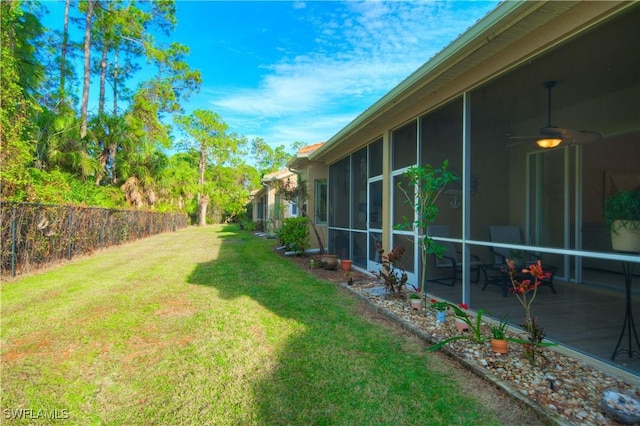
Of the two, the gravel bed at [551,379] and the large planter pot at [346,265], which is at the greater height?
the large planter pot at [346,265]

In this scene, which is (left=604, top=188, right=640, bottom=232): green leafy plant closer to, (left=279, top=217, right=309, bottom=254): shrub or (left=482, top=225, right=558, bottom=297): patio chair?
(left=482, top=225, right=558, bottom=297): patio chair

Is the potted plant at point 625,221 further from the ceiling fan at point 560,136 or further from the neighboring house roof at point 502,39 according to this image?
the ceiling fan at point 560,136

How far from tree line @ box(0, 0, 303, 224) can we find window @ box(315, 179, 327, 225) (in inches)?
266

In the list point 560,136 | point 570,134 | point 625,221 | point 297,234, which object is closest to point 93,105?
point 297,234

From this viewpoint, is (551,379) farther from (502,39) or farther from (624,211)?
(502,39)

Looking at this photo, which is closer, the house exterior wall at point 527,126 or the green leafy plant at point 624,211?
the green leafy plant at point 624,211

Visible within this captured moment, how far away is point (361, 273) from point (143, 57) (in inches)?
810

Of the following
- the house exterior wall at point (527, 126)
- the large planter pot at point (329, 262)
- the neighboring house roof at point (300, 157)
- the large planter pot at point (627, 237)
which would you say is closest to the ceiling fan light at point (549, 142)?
the house exterior wall at point (527, 126)

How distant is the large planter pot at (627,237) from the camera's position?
2.54m

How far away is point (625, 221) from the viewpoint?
2.63 m

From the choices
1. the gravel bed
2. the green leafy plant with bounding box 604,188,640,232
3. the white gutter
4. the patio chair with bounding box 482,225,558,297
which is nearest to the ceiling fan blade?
the patio chair with bounding box 482,225,558,297

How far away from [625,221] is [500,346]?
1.44 metres

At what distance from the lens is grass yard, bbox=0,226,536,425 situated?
222 cm

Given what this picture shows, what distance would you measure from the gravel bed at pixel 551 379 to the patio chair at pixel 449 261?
2199 millimetres
